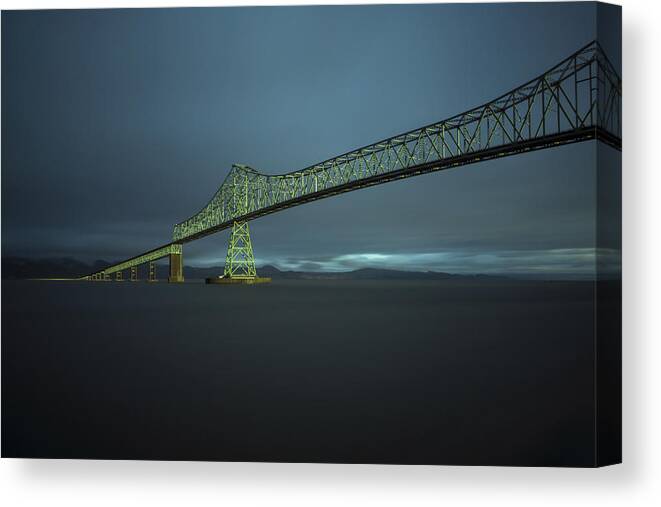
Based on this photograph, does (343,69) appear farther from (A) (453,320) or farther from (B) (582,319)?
(B) (582,319)

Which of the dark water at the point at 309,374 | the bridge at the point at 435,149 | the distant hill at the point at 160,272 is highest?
the bridge at the point at 435,149

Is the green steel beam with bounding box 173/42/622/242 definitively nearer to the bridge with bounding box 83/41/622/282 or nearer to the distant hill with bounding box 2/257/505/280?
the bridge with bounding box 83/41/622/282

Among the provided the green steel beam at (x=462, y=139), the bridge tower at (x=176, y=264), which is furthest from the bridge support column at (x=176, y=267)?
the green steel beam at (x=462, y=139)

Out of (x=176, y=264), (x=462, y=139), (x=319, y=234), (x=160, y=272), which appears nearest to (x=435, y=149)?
(x=462, y=139)

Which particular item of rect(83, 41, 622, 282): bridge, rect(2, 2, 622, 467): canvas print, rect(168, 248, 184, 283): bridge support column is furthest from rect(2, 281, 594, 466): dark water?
rect(83, 41, 622, 282): bridge

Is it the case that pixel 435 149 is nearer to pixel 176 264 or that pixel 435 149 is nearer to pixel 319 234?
pixel 319 234

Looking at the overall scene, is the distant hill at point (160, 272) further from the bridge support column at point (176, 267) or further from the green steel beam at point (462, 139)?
the green steel beam at point (462, 139)
